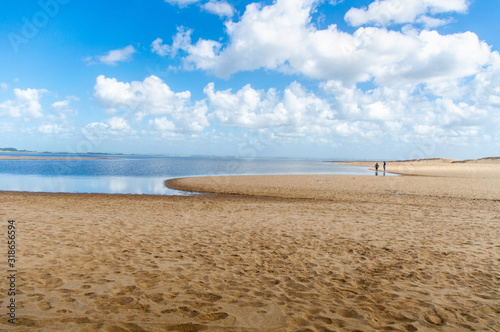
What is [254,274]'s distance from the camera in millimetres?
5902

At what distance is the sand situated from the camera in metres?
4.18

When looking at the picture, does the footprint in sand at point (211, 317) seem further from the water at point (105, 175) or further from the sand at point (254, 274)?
the water at point (105, 175)

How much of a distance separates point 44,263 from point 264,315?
514 centimetres

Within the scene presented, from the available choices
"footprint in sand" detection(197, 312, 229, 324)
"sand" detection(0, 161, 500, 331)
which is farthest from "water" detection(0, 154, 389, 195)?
"footprint in sand" detection(197, 312, 229, 324)

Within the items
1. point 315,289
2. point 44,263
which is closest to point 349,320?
point 315,289

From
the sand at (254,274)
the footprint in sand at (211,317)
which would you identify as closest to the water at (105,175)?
the sand at (254,274)

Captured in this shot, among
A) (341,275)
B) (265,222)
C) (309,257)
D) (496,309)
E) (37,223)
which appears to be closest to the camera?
(496,309)

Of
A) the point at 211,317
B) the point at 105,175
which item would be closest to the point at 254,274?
the point at 211,317

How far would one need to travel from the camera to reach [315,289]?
5.23 metres

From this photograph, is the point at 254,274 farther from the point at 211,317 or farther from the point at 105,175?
the point at 105,175

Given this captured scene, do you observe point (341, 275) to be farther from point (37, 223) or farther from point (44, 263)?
point (37, 223)

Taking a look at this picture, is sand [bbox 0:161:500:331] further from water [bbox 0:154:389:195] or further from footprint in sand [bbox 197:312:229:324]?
water [bbox 0:154:389:195]

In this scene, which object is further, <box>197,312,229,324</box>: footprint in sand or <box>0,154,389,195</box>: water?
<box>0,154,389,195</box>: water

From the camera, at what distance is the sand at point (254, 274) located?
13.7ft
